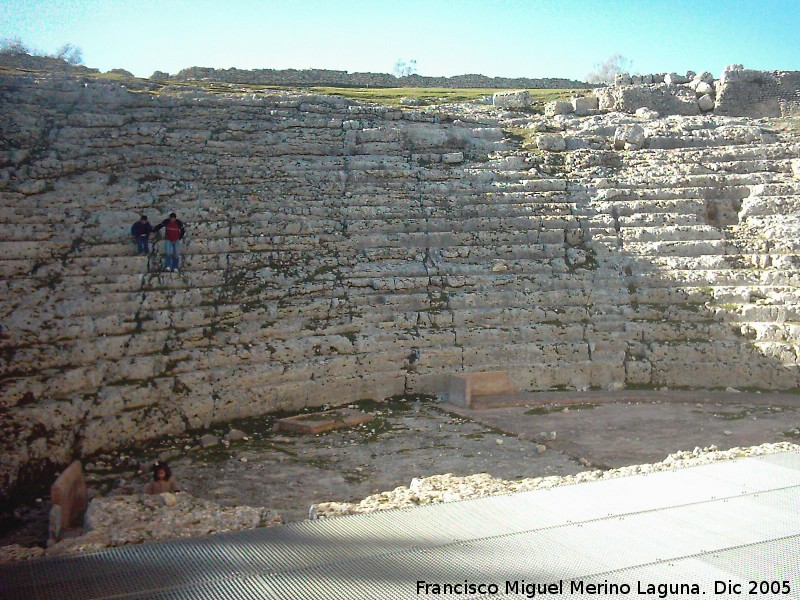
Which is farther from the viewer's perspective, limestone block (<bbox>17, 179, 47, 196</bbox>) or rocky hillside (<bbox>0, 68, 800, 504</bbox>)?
limestone block (<bbox>17, 179, 47, 196</bbox>)

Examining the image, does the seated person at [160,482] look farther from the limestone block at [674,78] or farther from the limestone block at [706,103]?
the limestone block at [674,78]

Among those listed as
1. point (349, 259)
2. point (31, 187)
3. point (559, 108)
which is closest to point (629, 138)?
point (559, 108)

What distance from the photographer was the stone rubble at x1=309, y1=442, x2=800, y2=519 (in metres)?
6.30

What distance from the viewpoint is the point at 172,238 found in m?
11.1

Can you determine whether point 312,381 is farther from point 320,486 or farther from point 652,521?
point 652,521

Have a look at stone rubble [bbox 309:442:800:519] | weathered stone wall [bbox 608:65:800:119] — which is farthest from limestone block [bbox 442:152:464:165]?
stone rubble [bbox 309:442:800:519]

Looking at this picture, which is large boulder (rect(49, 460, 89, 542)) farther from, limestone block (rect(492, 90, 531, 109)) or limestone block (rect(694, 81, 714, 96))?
limestone block (rect(694, 81, 714, 96))

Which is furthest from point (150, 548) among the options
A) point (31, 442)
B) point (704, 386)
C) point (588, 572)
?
point (704, 386)

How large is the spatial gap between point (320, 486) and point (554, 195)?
8.22 m

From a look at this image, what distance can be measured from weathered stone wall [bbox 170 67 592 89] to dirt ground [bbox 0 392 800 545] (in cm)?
1406

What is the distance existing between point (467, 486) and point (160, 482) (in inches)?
105

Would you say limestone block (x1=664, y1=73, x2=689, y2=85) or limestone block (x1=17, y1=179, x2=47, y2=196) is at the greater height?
limestone block (x1=664, y1=73, x2=689, y2=85)

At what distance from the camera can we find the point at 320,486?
7777 millimetres

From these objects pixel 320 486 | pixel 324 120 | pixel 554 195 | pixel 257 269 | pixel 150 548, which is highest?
pixel 324 120
